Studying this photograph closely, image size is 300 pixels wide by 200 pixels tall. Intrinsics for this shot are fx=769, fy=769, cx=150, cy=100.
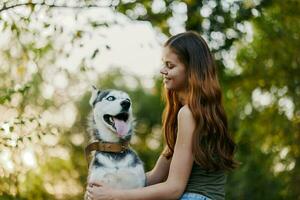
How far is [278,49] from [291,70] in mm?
457

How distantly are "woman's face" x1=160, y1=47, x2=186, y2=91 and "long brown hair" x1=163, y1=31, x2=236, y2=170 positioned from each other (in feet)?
0.10

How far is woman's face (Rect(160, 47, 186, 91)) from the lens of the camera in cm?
523

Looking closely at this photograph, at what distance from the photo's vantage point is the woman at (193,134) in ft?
16.5

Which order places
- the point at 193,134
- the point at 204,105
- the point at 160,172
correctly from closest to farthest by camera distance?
the point at 193,134, the point at 204,105, the point at 160,172

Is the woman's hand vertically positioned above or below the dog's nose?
below

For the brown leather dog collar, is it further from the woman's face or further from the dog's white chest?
the woman's face

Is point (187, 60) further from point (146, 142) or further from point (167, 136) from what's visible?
point (146, 142)

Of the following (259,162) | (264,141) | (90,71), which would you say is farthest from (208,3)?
(259,162)

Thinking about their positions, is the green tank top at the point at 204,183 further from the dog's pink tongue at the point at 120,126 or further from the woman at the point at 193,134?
the dog's pink tongue at the point at 120,126

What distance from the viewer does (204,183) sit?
204 inches

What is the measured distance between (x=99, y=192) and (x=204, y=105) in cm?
91

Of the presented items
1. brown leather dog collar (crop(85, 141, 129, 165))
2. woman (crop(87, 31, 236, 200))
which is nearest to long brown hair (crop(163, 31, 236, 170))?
woman (crop(87, 31, 236, 200))

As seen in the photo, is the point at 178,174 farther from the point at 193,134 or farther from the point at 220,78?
the point at 220,78

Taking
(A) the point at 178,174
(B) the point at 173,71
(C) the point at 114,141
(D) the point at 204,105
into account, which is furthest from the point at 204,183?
(B) the point at 173,71
